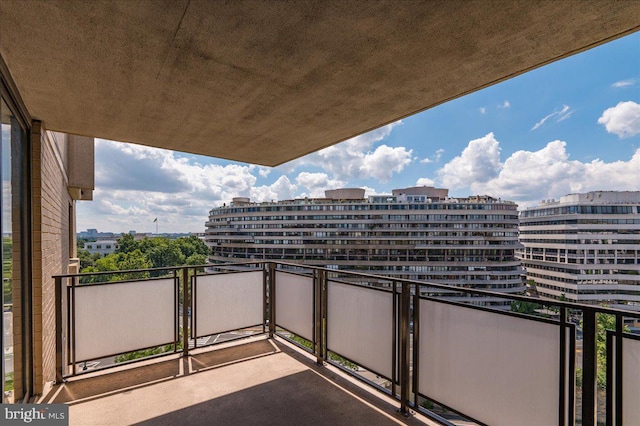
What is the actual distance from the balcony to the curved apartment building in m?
52.2

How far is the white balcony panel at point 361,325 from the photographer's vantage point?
9.49 feet

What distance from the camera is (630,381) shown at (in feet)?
5.50

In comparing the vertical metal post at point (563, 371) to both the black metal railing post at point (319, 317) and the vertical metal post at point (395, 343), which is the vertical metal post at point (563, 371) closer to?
the vertical metal post at point (395, 343)

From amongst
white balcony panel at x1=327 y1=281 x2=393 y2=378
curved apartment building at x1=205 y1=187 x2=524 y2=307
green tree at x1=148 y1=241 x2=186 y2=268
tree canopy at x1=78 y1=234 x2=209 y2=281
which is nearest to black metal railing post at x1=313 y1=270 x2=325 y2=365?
white balcony panel at x1=327 y1=281 x2=393 y2=378

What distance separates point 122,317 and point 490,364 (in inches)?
140

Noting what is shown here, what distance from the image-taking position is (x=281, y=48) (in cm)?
198

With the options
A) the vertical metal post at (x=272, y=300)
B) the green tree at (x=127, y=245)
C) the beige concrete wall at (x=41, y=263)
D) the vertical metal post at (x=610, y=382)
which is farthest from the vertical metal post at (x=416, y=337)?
the green tree at (x=127, y=245)

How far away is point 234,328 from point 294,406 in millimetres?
1814

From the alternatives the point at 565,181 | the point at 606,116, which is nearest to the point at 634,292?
the point at 565,181

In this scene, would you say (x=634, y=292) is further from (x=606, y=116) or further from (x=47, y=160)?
(x=47, y=160)

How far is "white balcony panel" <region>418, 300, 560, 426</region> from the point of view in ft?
6.43

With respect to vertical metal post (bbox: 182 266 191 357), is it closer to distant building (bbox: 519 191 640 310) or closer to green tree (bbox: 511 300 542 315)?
green tree (bbox: 511 300 542 315)

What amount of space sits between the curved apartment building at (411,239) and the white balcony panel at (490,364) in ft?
177

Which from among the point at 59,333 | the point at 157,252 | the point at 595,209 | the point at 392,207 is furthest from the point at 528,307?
the point at 595,209
